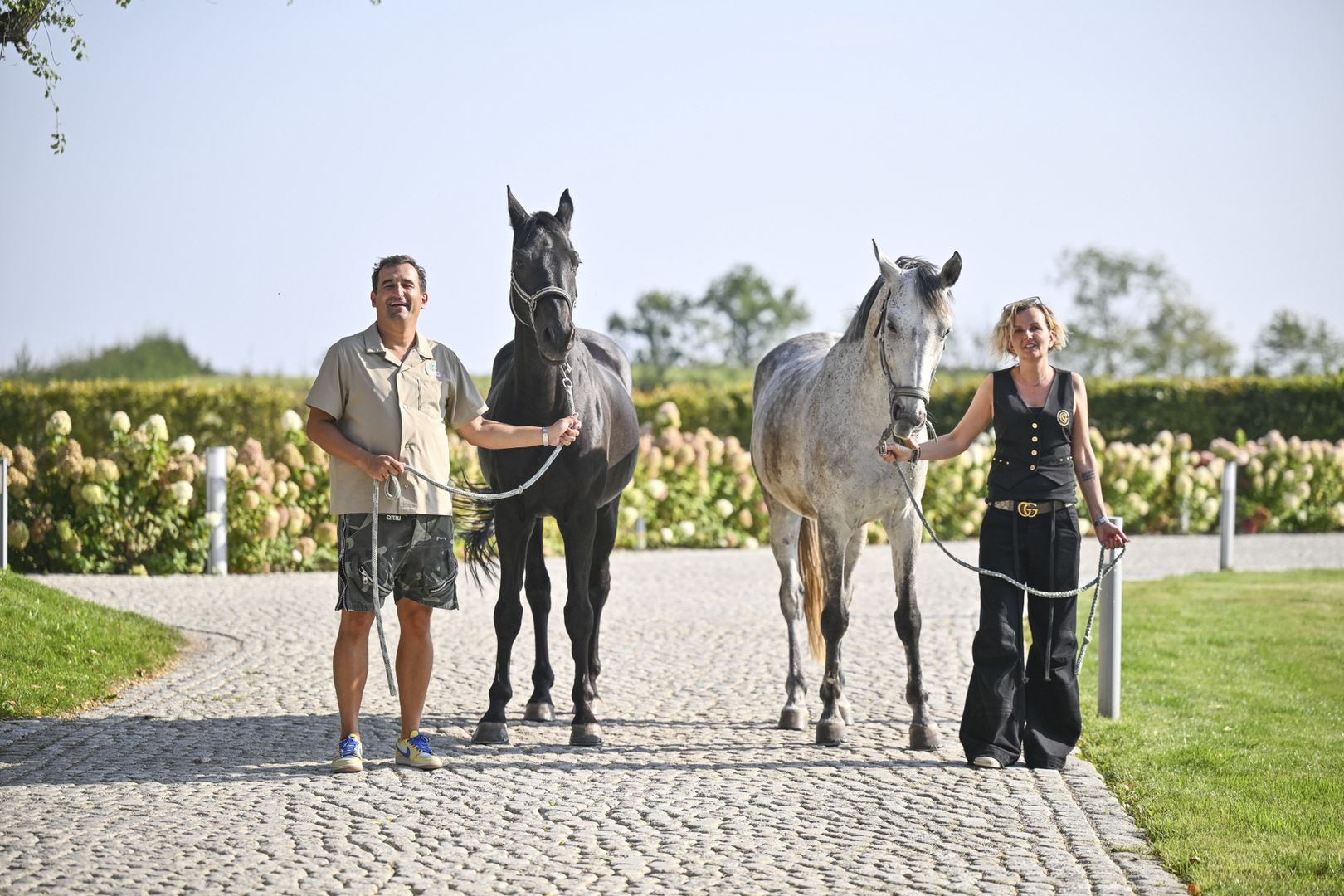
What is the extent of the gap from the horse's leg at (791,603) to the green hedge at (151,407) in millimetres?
10214

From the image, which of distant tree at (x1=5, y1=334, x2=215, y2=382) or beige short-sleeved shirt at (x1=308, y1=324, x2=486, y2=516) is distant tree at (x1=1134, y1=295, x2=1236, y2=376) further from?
beige short-sleeved shirt at (x1=308, y1=324, x2=486, y2=516)

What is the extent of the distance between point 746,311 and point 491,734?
1913 inches

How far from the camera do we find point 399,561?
18.7ft

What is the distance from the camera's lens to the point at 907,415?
6023 mm

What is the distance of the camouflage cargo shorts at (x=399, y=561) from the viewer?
5641 millimetres

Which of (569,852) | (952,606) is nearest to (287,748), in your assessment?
(569,852)

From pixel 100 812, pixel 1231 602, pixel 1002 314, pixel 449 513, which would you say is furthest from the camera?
pixel 1231 602

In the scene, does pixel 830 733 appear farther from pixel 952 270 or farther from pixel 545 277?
pixel 545 277

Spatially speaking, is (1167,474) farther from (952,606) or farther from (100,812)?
(100,812)

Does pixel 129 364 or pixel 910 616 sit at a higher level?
pixel 129 364

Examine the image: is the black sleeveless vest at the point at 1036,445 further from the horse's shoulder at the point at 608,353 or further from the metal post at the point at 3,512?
the metal post at the point at 3,512

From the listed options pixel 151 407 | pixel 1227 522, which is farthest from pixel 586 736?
pixel 151 407

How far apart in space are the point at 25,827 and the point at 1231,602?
10546 millimetres

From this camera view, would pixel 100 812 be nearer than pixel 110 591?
Yes
